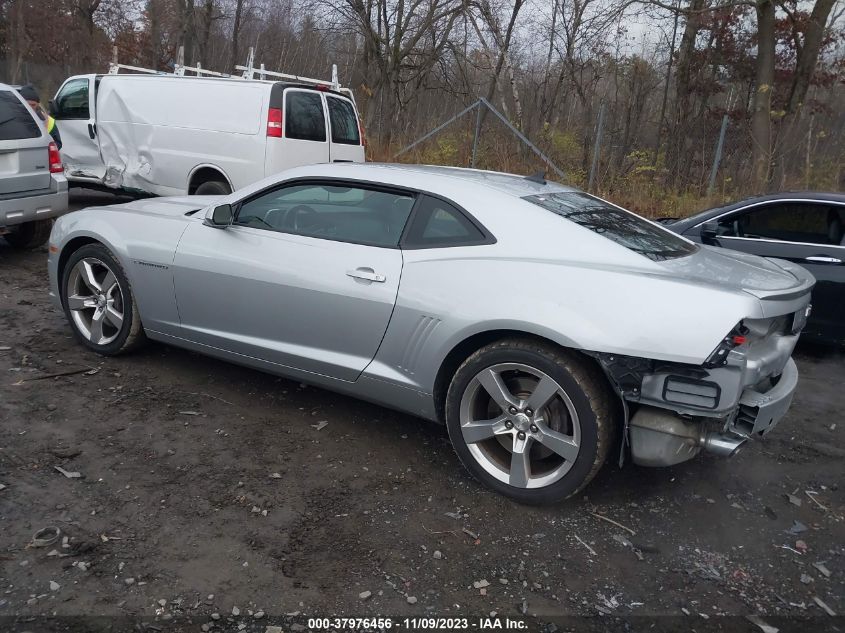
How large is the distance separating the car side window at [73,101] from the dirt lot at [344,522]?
7535 millimetres

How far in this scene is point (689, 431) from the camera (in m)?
2.97

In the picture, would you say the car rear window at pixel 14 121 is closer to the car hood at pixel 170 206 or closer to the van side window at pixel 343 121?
the car hood at pixel 170 206

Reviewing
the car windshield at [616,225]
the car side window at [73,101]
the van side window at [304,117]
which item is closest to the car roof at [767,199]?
the car windshield at [616,225]

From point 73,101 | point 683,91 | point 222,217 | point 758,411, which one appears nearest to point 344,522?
point 758,411

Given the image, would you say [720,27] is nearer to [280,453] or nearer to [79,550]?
[280,453]

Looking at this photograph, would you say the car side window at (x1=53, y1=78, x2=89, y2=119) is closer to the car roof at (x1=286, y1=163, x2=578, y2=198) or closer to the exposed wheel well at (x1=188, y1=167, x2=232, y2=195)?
the exposed wheel well at (x1=188, y1=167, x2=232, y2=195)

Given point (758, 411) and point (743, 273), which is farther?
point (743, 273)

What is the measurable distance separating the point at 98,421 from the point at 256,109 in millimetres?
5924

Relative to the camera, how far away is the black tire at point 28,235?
25.2 ft

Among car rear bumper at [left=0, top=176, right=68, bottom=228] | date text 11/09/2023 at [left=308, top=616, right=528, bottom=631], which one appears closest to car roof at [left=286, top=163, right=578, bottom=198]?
date text 11/09/2023 at [left=308, top=616, right=528, bottom=631]

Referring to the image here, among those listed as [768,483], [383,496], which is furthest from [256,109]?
[768,483]

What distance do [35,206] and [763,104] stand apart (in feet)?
38.3

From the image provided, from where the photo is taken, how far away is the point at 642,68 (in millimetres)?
14633

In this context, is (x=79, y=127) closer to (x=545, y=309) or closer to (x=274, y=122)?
(x=274, y=122)
